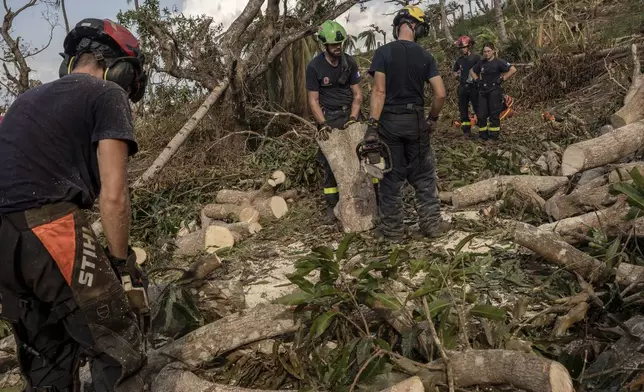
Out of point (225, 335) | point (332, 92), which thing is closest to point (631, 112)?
point (332, 92)

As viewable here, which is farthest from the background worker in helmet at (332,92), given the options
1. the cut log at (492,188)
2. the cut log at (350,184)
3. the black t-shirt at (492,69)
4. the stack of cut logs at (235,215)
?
the black t-shirt at (492,69)

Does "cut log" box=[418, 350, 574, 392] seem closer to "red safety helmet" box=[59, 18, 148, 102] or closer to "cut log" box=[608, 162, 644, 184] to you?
"red safety helmet" box=[59, 18, 148, 102]

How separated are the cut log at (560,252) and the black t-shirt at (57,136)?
8.71 feet

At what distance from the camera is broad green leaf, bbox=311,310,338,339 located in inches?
106

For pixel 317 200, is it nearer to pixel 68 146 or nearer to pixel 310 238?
pixel 310 238

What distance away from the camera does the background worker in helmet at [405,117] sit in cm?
466

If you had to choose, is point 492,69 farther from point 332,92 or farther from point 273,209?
point 273,209

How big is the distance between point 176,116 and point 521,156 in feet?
20.1

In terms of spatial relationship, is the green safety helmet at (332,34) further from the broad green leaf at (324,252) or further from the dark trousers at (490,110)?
the dark trousers at (490,110)

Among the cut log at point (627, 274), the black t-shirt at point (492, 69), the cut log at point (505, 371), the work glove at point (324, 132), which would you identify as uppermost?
the black t-shirt at point (492, 69)

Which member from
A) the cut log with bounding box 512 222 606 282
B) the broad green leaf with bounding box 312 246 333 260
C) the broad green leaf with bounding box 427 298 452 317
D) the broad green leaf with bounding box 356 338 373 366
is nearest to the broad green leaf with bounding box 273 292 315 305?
the broad green leaf with bounding box 312 246 333 260

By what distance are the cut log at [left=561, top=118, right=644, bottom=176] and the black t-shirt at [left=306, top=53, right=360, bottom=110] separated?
96.2 inches

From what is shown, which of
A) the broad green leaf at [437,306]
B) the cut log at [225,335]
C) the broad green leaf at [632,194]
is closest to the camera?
the broad green leaf at [437,306]

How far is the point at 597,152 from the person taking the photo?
5027mm
